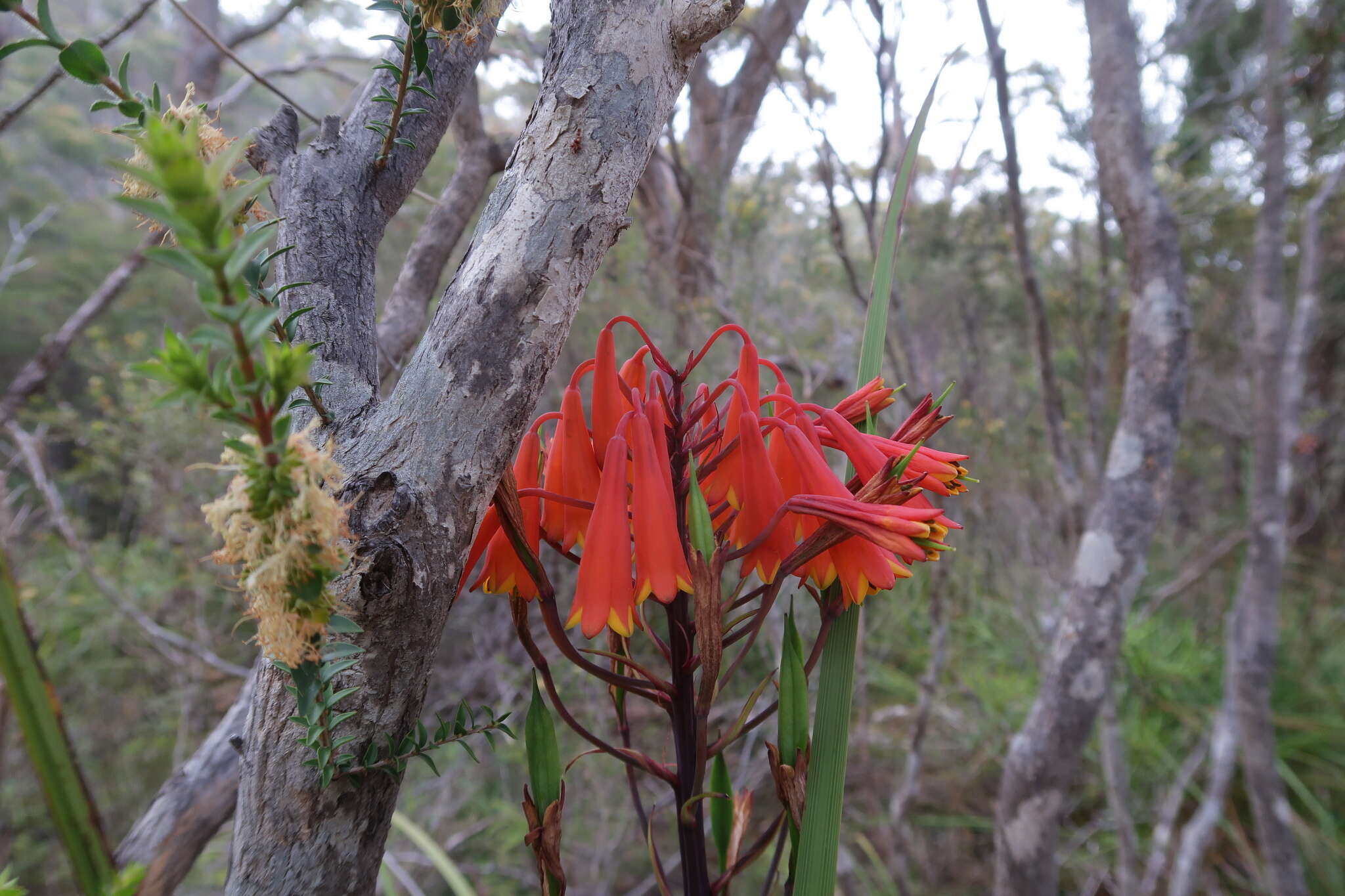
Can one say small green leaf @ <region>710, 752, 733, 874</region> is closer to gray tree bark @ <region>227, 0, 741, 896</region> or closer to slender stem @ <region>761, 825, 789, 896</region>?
slender stem @ <region>761, 825, 789, 896</region>

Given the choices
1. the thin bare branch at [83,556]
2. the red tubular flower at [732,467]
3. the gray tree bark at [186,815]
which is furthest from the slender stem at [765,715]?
the thin bare branch at [83,556]

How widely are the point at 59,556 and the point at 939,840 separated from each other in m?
3.93

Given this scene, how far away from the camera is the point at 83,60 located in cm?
31

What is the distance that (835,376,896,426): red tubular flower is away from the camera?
0.52 metres

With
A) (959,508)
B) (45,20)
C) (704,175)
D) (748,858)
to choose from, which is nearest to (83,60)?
(45,20)

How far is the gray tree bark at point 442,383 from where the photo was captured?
35cm

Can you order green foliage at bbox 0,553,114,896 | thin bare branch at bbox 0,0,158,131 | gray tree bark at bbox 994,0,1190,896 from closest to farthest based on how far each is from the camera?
green foliage at bbox 0,553,114,896, thin bare branch at bbox 0,0,158,131, gray tree bark at bbox 994,0,1190,896

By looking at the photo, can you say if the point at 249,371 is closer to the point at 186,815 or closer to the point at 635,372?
the point at 635,372

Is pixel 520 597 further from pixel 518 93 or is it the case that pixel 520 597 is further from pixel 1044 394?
pixel 518 93

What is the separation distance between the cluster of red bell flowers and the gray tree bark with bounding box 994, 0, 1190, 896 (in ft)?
3.35

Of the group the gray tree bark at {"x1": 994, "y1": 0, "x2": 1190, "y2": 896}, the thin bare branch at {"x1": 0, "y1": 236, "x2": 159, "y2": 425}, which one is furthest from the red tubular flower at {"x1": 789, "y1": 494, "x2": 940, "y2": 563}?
the gray tree bark at {"x1": 994, "y1": 0, "x2": 1190, "y2": 896}

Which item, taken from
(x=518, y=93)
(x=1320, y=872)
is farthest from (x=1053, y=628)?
(x=518, y=93)

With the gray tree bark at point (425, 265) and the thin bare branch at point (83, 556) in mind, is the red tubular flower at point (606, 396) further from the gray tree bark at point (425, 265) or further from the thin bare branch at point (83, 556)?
the thin bare branch at point (83, 556)

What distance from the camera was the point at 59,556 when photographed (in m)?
3.23
